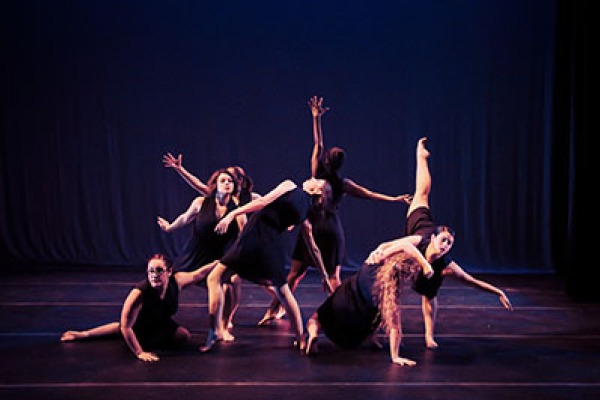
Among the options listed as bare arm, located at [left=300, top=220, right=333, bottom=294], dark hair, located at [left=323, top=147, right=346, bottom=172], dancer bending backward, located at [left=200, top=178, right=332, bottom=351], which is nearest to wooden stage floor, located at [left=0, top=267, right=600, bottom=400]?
dancer bending backward, located at [left=200, top=178, right=332, bottom=351]

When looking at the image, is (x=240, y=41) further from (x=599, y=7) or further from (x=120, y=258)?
(x=599, y=7)

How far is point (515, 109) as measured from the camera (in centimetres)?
725

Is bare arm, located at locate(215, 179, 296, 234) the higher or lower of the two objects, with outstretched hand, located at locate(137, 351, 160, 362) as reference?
higher

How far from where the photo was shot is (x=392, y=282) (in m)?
3.97

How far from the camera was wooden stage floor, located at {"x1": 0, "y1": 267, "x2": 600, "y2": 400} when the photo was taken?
3.56 m

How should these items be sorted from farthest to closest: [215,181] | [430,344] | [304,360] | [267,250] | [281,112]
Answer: [281,112]
[215,181]
[430,344]
[267,250]
[304,360]

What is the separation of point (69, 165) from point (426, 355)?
15.6 feet

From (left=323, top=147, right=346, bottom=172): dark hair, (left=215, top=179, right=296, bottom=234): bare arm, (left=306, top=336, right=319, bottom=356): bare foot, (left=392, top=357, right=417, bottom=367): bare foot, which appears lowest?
(left=392, top=357, right=417, bottom=367): bare foot

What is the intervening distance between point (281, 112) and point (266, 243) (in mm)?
3301

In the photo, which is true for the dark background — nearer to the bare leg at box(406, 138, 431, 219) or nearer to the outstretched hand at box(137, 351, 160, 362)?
the bare leg at box(406, 138, 431, 219)

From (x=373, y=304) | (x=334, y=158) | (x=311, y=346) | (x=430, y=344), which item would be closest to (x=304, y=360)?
(x=311, y=346)

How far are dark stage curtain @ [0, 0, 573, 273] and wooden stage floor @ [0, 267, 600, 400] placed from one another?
5.57 ft

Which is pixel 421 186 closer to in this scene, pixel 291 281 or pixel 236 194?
pixel 291 281

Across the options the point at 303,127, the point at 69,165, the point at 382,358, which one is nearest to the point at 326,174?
the point at 382,358
